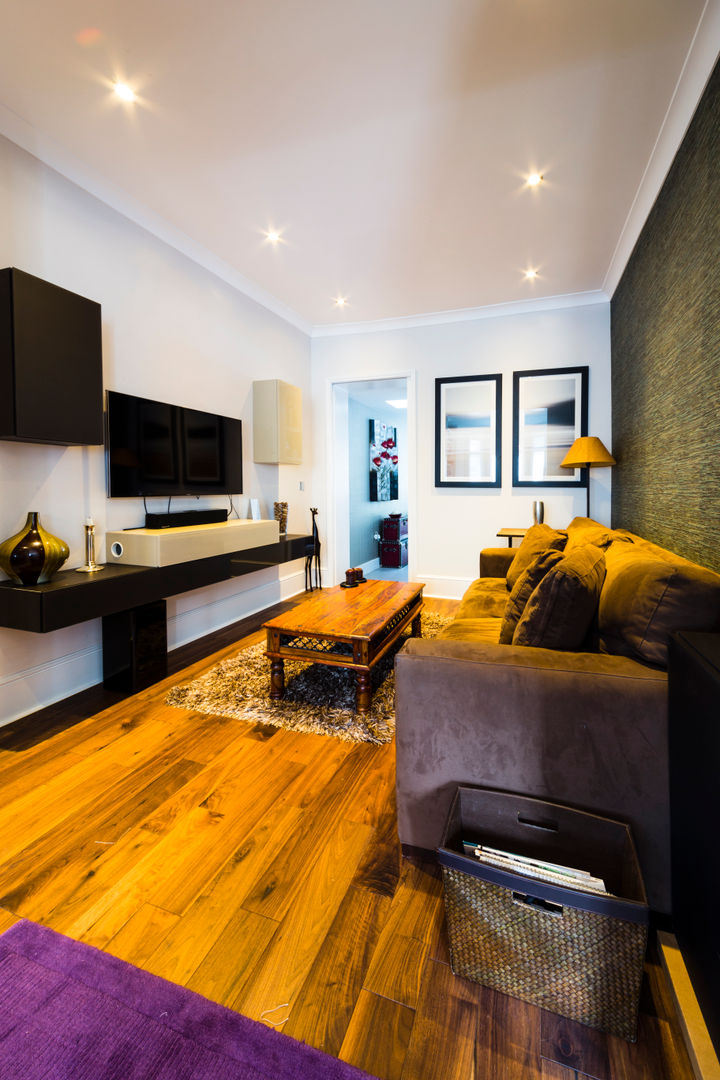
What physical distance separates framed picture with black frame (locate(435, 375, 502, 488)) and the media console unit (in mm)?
2445

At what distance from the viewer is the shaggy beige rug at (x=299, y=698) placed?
89.6 inches

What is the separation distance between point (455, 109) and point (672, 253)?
3.92 ft

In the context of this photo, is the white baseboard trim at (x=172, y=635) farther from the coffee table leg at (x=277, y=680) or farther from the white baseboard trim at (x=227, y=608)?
the coffee table leg at (x=277, y=680)

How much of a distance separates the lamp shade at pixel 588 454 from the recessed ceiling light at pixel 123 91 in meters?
3.39

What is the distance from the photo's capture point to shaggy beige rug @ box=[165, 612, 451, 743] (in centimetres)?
228

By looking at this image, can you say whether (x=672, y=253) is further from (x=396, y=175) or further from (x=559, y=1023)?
(x=559, y=1023)

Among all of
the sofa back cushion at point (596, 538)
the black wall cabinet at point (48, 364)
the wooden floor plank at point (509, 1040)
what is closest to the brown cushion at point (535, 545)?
the sofa back cushion at point (596, 538)

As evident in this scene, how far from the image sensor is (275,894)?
1341mm

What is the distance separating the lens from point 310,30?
177 centimetres

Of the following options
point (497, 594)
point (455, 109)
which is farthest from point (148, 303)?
point (497, 594)

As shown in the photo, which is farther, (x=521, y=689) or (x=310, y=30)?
(x=310, y=30)

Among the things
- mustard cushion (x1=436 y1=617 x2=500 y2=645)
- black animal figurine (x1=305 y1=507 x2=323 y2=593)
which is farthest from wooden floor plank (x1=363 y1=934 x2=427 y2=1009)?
black animal figurine (x1=305 y1=507 x2=323 y2=593)

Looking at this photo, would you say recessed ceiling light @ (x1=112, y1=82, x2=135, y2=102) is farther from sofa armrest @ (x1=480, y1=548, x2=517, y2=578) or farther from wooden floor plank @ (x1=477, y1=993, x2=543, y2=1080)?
wooden floor plank @ (x1=477, y1=993, x2=543, y2=1080)

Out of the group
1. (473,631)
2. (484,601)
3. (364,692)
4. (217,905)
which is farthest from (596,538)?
(217,905)
